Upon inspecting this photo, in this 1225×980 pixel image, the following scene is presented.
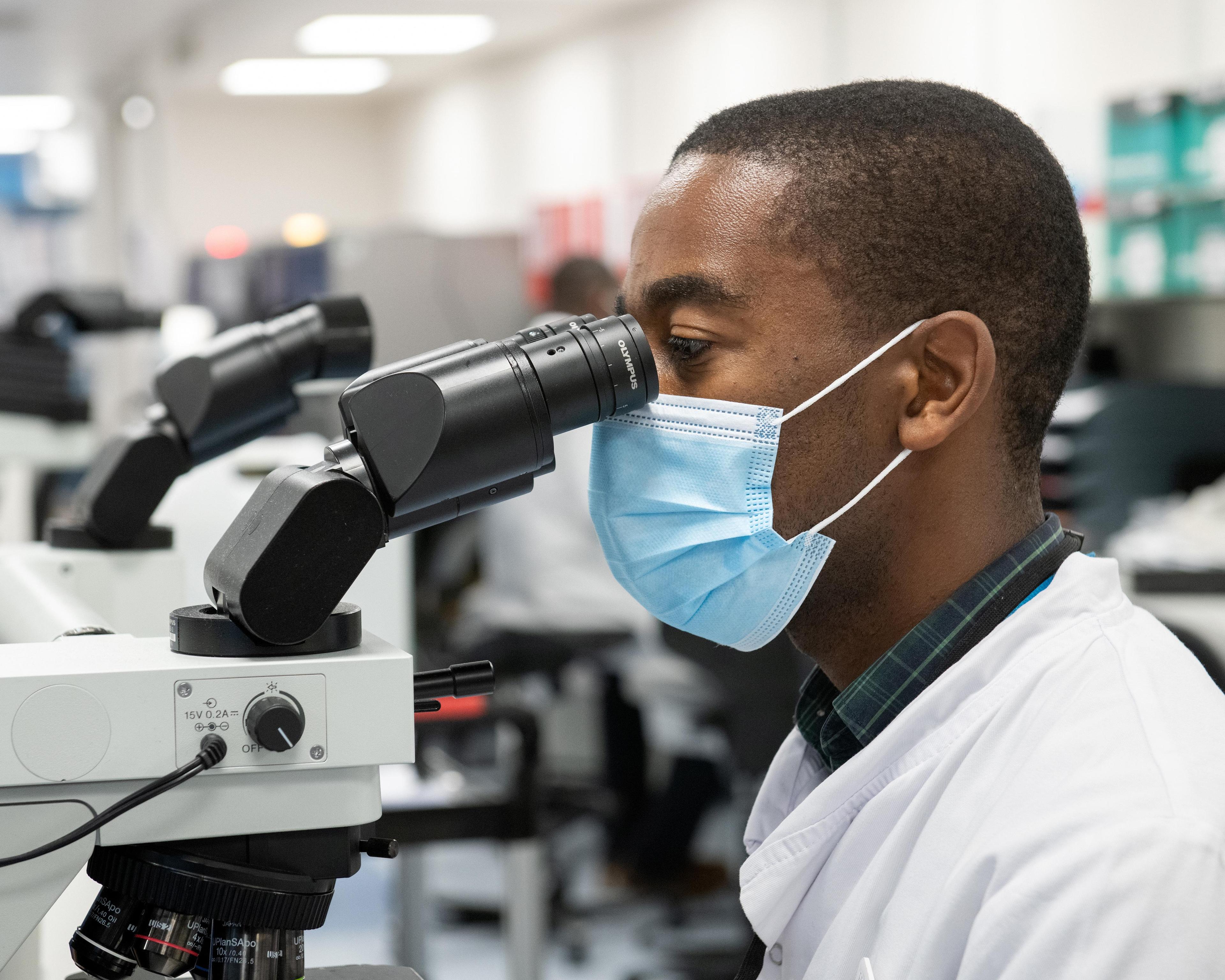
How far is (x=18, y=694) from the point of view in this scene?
70cm

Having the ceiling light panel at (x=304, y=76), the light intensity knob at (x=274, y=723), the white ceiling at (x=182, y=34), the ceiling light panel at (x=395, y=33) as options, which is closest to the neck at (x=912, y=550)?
the light intensity knob at (x=274, y=723)

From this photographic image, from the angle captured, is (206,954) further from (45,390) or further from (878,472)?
(45,390)

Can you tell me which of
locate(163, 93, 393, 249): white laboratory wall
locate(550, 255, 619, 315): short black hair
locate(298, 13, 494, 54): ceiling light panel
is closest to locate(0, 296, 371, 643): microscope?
locate(550, 255, 619, 315): short black hair

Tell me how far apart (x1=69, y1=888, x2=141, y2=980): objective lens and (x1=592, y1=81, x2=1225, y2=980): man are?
1.36 ft

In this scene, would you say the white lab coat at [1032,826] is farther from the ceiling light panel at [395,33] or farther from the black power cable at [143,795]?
the ceiling light panel at [395,33]

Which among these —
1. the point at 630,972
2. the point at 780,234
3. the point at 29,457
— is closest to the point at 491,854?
the point at 630,972

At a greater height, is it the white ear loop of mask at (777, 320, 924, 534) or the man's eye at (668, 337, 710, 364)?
the man's eye at (668, 337, 710, 364)

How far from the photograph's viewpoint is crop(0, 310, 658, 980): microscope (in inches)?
27.9

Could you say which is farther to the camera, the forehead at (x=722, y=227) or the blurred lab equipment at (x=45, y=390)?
the blurred lab equipment at (x=45, y=390)

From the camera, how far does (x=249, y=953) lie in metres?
0.74

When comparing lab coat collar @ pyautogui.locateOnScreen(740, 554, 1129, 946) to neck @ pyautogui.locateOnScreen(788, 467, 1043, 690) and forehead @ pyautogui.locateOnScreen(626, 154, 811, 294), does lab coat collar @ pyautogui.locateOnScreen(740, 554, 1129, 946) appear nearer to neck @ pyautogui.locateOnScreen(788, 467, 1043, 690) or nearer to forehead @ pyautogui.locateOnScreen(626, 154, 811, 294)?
neck @ pyautogui.locateOnScreen(788, 467, 1043, 690)

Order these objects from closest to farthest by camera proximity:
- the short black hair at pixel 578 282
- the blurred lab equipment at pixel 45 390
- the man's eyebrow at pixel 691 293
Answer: the man's eyebrow at pixel 691 293, the blurred lab equipment at pixel 45 390, the short black hair at pixel 578 282

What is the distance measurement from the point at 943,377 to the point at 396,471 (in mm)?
392

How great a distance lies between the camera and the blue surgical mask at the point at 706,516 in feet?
3.13
